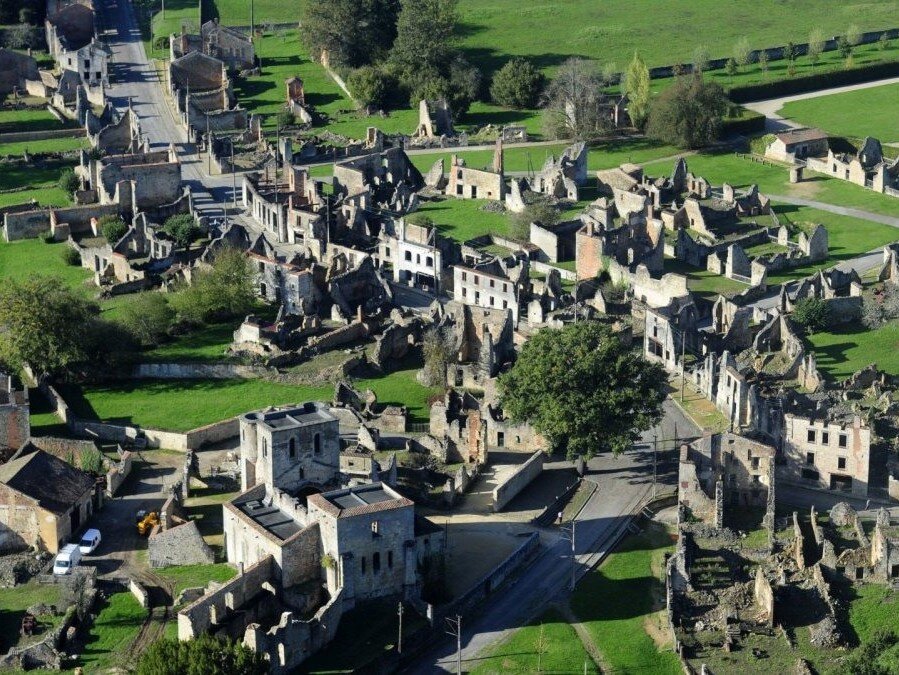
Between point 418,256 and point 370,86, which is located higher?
point 370,86

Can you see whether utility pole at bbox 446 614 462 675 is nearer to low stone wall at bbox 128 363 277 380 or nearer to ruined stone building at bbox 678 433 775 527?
ruined stone building at bbox 678 433 775 527

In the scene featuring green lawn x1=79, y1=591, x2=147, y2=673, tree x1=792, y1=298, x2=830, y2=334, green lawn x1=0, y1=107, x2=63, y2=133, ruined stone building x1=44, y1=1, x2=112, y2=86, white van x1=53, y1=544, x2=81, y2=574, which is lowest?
green lawn x1=79, y1=591, x2=147, y2=673

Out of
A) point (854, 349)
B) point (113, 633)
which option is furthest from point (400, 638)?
point (854, 349)

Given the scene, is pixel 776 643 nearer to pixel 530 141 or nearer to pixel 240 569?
pixel 240 569

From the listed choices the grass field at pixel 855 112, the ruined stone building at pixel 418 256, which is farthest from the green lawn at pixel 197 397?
the grass field at pixel 855 112

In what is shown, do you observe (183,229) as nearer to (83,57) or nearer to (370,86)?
(370,86)

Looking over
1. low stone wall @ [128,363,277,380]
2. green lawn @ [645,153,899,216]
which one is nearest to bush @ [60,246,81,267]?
low stone wall @ [128,363,277,380]

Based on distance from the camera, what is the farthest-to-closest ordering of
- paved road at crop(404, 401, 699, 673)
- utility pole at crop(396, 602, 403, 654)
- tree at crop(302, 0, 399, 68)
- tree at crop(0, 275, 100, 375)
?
tree at crop(302, 0, 399, 68)
tree at crop(0, 275, 100, 375)
paved road at crop(404, 401, 699, 673)
utility pole at crop(396, 602, 403, 654)
